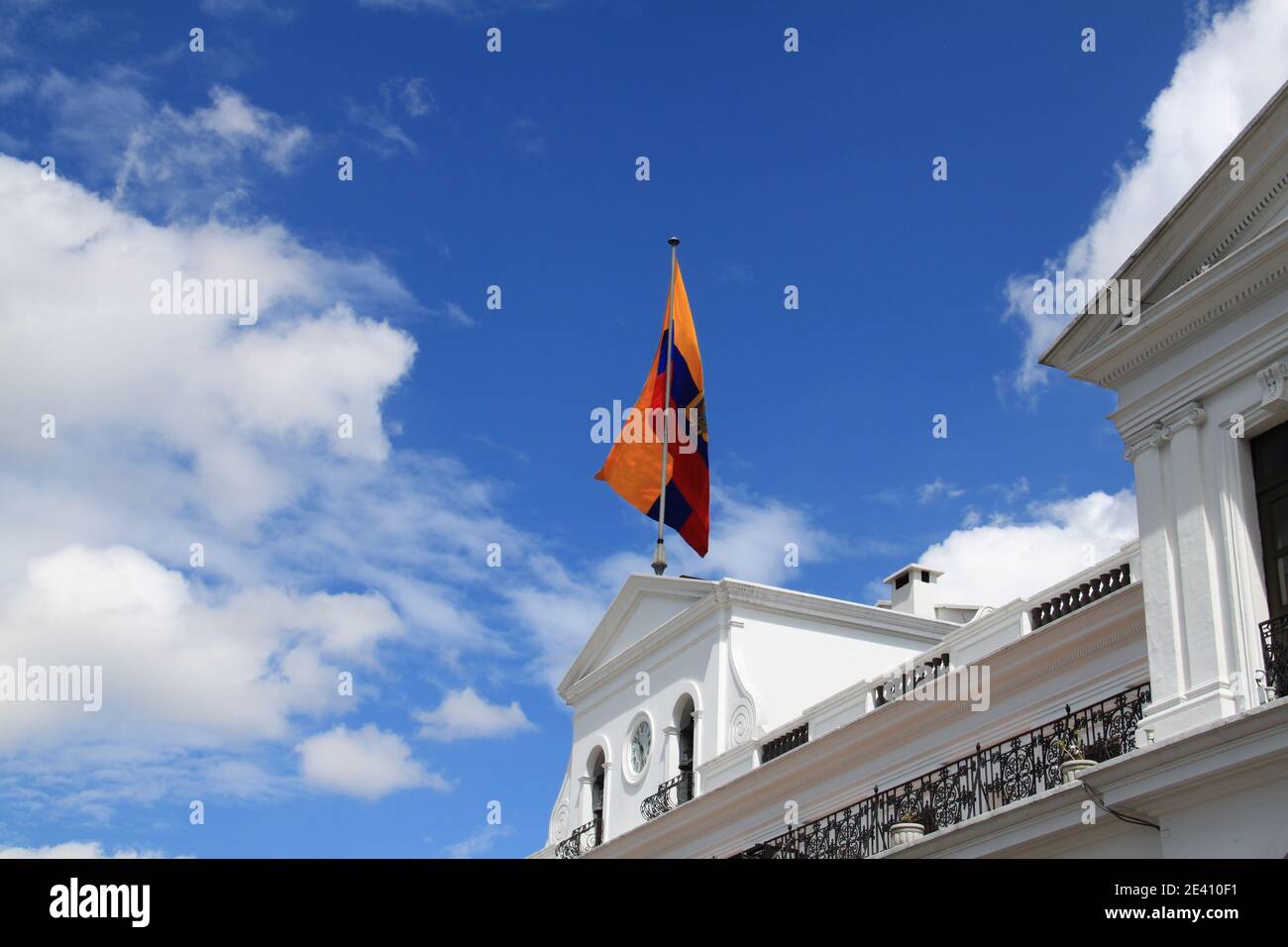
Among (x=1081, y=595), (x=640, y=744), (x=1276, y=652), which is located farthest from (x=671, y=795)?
(x=1276, y=652)

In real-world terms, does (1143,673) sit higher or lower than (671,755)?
lower

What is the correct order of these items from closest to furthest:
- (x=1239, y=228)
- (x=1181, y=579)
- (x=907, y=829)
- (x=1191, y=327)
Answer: (x=1181, y=579), (x=1239, y=228), (x=1191, y=327), (x=907, y=829)

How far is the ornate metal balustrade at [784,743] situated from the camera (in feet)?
67.5

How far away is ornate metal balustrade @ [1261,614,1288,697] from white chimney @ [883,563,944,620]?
44.6 feet

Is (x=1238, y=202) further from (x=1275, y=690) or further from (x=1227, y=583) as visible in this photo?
(x=1275, y=690)

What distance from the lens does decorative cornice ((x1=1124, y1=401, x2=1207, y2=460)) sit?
1307 centimetres

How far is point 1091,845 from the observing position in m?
12.7

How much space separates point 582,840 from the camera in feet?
86.0

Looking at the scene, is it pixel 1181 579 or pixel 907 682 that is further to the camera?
pixel 907 682

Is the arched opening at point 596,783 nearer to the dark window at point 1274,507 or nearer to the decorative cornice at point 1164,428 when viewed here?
the decorative cornice at point 1164,428

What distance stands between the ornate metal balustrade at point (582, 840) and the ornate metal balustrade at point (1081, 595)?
37.7 ft

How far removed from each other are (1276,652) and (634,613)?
15891 mm

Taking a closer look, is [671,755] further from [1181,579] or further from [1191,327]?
[1191,327]
